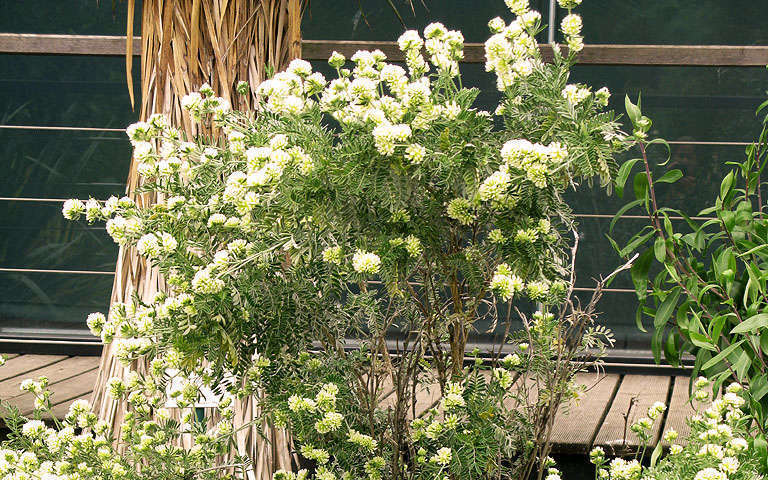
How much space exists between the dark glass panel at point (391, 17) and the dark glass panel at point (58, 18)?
0.77 meters

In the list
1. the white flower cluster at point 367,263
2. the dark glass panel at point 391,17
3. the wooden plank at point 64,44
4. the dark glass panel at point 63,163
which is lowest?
the white flower cluster at point 367,263

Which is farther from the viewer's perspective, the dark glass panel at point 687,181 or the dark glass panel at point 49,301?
the dark glass panel at point 49,301

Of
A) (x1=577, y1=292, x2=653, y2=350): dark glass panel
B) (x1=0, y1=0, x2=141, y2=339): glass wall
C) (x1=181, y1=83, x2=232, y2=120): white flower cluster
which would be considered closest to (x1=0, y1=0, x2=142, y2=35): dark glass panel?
(x1=0, y1=0, x2=141, y2=339): glass wall

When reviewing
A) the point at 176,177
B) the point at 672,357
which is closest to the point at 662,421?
the point at 672,357

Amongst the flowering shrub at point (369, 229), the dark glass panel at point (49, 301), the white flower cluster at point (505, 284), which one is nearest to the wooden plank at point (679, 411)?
the flowering shrub at point (369, 229)

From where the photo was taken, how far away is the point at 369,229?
146cm

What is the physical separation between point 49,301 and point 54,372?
1.53 feet

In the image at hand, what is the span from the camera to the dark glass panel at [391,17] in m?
3.27

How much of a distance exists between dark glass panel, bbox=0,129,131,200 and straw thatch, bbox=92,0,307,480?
4.38 ft

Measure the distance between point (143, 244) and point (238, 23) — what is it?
0.83m

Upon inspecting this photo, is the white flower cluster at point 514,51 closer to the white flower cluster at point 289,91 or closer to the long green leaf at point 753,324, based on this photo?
the white flower cluster at point 289,91

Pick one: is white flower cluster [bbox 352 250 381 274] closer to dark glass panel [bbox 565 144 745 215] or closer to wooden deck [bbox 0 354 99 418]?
wooden deck [bbox 0 354 99 418]

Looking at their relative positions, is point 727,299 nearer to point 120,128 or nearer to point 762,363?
point 762,363

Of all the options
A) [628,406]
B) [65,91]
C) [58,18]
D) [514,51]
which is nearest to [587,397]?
[628,406]
